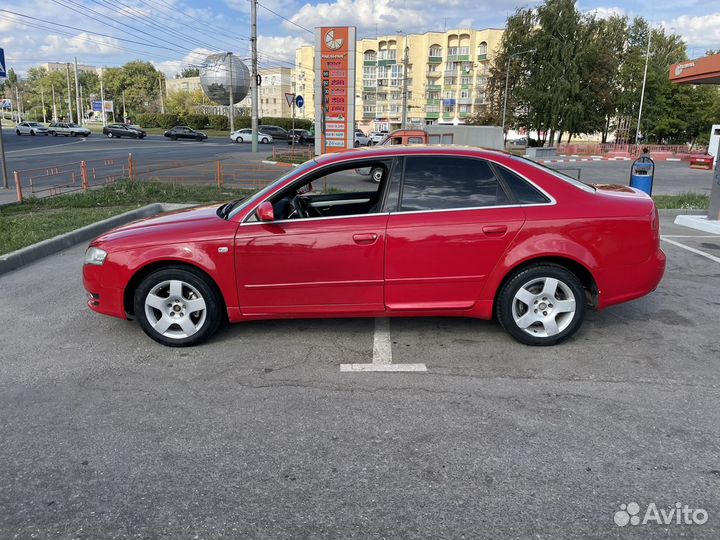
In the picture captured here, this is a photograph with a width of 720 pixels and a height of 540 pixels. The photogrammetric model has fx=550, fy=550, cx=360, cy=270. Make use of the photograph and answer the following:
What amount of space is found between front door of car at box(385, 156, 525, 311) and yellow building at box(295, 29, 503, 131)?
96147 mm

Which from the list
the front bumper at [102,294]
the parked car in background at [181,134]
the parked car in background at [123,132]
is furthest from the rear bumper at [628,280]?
the parked car in background at [123,132]

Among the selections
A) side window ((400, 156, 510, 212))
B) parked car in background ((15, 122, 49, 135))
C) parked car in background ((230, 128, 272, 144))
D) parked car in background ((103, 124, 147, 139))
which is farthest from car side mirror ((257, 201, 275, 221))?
parked car in background ((15, 122, 49, 135))

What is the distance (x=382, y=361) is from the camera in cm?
434

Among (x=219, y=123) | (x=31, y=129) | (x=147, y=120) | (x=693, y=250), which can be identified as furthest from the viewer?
(x=147, y=120)

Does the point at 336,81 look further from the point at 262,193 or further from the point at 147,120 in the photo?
the point at 147,120

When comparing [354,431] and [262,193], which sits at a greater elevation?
[262,193]

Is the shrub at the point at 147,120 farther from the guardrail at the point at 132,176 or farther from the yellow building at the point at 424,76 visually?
the guardrail at the point at 132,176

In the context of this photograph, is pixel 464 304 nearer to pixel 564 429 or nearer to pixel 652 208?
pixel 564 429

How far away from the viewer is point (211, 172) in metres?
22.0

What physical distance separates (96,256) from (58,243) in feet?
14.1

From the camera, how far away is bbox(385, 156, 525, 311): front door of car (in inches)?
172

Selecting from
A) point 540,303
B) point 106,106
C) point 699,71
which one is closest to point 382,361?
point 540,303

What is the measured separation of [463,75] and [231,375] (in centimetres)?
10410

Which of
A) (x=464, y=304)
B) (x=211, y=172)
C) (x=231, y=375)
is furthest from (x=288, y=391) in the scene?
(x=211, y=172)
